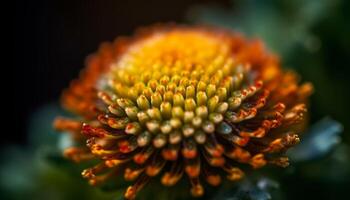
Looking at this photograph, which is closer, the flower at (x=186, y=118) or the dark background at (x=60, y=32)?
the flower at (x=186, y=118)

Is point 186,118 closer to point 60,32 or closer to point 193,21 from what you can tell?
point 193,21

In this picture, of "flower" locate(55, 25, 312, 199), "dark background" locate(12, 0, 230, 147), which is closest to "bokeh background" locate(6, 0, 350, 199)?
"dark background" locate(12, 0, 230, 147)

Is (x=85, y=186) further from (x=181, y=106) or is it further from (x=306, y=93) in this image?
(x=306, y=93)

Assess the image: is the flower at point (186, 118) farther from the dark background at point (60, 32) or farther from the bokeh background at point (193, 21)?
the dark background at point (60, 32)

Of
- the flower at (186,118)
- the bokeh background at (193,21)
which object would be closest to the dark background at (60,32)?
the bokeh background at (193,21)

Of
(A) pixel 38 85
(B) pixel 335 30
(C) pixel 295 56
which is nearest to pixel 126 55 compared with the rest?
(C) pixel 295 56
